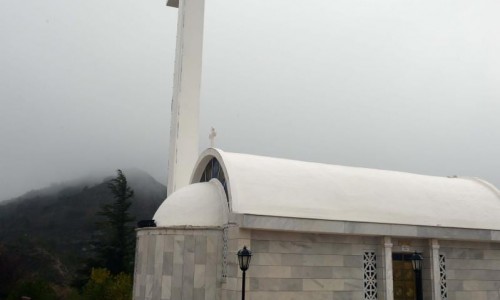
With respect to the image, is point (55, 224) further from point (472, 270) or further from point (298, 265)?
point (472, 270)

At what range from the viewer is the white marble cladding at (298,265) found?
13656mm

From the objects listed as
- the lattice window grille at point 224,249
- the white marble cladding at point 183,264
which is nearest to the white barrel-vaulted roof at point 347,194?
the lattice window grille at point 224,249

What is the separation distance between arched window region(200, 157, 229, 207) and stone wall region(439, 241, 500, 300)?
7.79 meters

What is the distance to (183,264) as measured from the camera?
575 inches

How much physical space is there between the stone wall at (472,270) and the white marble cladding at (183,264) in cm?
793

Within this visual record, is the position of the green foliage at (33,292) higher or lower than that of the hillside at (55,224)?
lower

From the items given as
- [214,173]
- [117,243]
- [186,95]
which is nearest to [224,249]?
[214,173]

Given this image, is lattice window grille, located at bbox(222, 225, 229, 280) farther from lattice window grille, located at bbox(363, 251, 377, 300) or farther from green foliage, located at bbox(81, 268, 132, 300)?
green foliage, located at bbox(81, 268, 132, 300)

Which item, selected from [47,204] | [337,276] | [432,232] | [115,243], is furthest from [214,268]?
[47,204]

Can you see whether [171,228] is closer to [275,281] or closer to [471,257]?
[275,281]

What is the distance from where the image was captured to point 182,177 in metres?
23.8

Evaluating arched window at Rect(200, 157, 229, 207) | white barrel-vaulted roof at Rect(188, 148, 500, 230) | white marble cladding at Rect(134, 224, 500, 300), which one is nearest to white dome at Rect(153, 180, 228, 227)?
arched window at Rect(200, 157, 229, 207)

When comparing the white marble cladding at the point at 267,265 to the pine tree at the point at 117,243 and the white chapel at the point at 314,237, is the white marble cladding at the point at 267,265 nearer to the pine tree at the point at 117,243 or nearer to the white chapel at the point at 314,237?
the white chapel at the point at 314,237

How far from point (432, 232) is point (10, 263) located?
149 feet
